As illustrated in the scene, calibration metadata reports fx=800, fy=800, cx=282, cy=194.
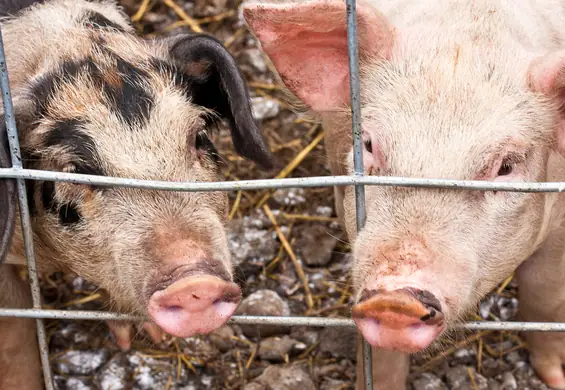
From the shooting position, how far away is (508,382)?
132 inches

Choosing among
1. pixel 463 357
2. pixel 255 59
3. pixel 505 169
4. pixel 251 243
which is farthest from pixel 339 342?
pixel 255 59

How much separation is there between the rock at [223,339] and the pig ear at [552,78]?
1674 mm

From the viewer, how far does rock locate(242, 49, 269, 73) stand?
5047mm

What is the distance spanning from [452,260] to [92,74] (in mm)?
1350

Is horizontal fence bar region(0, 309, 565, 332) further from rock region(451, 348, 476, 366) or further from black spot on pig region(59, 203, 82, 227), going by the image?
rock region(451, 348, 476, 366)

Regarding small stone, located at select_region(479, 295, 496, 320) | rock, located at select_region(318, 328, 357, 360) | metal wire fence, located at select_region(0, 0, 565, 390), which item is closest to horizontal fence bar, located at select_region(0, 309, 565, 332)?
metal wire fence, located at select_region(0, 0, 565, 390)

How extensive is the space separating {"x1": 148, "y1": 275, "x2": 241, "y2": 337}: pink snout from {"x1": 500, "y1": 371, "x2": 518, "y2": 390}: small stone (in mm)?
1573

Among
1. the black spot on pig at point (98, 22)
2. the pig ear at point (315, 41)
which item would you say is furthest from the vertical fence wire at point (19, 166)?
the pig ear at point (315, 41)

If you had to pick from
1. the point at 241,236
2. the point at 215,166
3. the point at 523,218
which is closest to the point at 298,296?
the point at 241,236

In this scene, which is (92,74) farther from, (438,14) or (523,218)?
(523,218)

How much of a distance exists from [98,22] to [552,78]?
5.58 ft

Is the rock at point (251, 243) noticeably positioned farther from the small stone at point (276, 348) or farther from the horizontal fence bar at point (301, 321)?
the horizontal fence bar at point (301, 321)

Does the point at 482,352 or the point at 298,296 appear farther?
the point at 298,296

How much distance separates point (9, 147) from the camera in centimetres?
254
